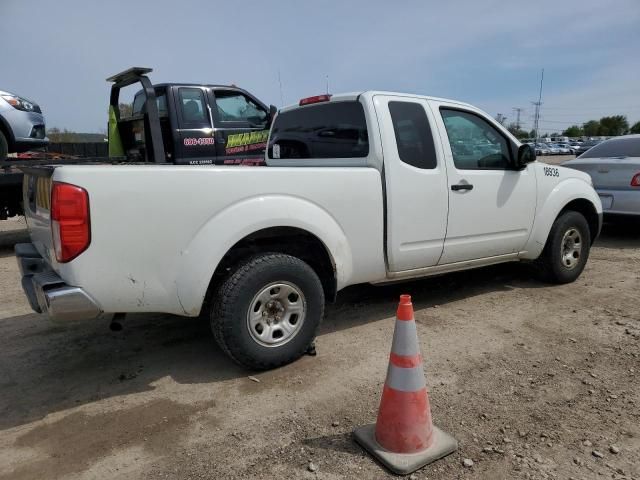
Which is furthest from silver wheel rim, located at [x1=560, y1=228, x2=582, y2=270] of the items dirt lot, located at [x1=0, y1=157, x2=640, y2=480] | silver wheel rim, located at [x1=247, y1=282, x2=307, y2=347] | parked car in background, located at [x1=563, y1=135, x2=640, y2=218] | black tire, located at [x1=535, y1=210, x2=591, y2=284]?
silver wheel rim, located at [x1=247, y1=282, x2=307, y2=347]

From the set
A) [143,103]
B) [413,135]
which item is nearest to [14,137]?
[143,103]

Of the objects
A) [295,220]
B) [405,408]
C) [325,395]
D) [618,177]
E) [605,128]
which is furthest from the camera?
[605,128]

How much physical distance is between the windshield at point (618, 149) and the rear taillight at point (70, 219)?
310 inches

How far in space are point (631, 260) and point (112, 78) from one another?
715cm

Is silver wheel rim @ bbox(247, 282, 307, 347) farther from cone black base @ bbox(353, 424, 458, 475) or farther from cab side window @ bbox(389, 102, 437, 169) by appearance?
cab side window @ bbox(389, 102, 437, 169)

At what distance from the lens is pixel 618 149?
786 cm

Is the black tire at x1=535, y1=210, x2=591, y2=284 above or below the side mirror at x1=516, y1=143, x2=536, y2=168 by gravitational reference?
below

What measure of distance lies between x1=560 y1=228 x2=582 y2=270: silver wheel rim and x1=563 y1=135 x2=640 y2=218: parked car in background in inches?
95.2

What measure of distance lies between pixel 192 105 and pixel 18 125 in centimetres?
259

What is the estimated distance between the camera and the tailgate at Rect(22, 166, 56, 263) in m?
2.87

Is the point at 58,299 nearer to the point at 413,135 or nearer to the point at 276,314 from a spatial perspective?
the point at 276,314

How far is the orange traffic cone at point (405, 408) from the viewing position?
2.35 metres

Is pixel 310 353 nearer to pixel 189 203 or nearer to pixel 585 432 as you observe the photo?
pixel 189 203

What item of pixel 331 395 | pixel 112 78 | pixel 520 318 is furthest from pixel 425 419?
pixel 112 78
